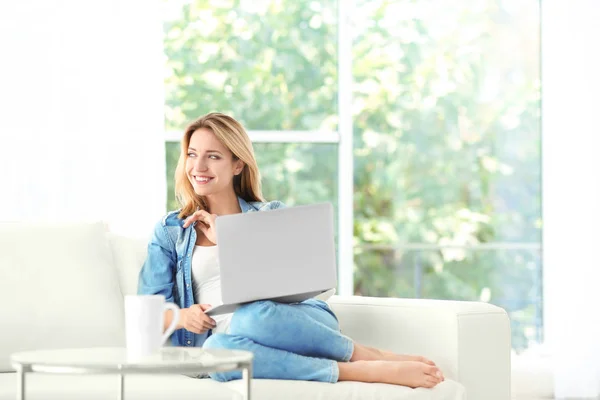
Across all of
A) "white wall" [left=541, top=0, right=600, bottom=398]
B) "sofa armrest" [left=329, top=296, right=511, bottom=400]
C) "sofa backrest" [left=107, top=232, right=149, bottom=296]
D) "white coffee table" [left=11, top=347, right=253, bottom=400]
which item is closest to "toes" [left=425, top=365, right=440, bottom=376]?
"sofa armrest" [left=329, top=296, right=511, bottom=400]

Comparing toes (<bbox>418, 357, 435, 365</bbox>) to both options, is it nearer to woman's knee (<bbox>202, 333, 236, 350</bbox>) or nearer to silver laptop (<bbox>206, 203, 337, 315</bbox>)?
silver laptop (<bbox>206, 203, 337, 315</bbox>)

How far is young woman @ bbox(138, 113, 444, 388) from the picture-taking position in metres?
2.37

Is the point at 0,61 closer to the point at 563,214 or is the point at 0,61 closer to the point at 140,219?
the point at 140,219

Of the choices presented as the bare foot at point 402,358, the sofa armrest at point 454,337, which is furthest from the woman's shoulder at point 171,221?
the bare foot at point 402,358

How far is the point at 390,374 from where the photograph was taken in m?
2.38

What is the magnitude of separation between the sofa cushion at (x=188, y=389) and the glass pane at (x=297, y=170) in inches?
92.6

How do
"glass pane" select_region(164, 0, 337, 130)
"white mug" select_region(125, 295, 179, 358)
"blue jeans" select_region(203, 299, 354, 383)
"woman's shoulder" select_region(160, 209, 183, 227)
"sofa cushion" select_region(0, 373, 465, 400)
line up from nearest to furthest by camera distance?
"white mug" select_region(125, 295, 179, 358) → "sofa cushion" select_region(0, 373, 465, 400) → "blue jeans" select_region(203, 299, 354, 383) → "woman's shoulder" select_region(160, 209, 183, 227) → "glass pane" select_region(164, 0, 337, 130)

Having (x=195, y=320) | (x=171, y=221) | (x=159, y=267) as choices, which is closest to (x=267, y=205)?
(x=171, y=221)

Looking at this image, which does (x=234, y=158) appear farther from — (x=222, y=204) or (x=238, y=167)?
(x=222, y=204)

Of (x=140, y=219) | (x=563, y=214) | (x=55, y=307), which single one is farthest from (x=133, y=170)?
(x=563, y=214)

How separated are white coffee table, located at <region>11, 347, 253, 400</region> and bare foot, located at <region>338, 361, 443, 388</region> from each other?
584 millimetres

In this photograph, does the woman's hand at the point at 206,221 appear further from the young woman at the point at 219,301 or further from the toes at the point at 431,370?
the toes at the point at 431,370

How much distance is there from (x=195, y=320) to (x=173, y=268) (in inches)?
10.5

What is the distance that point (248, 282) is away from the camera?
7.65ft
